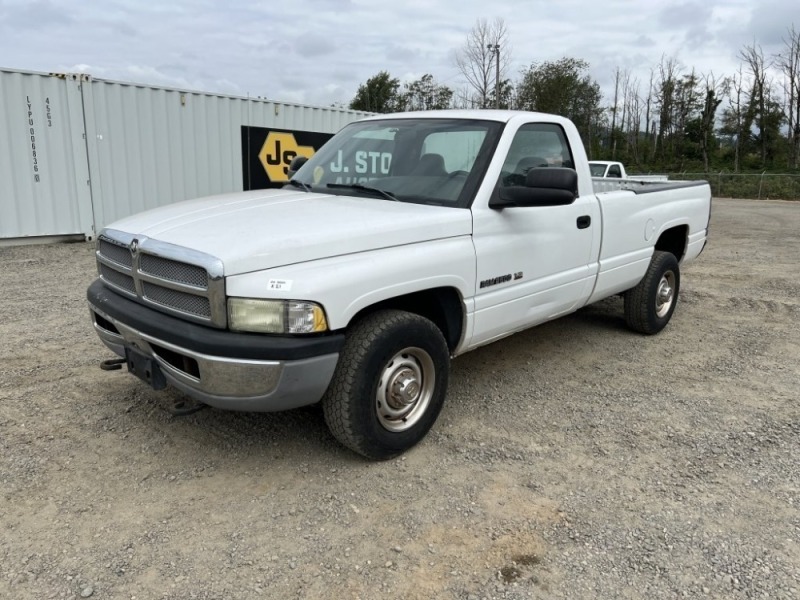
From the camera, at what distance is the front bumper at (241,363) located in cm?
271

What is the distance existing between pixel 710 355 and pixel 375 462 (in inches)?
133

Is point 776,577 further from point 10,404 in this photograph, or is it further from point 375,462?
point 10,404

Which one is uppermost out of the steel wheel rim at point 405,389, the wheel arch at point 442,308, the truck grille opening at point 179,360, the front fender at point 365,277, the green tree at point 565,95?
the green tree at point 565,95

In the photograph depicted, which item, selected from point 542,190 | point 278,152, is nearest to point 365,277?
point 542,190

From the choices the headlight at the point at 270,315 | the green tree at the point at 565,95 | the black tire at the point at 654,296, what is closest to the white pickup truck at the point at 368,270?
the headlight at the point at 270,315

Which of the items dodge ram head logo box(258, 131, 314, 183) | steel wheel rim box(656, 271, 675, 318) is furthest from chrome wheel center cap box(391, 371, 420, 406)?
dodge ram head logo box(258, 131, 314, 183)

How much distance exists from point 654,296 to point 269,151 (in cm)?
920

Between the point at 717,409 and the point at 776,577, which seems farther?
the point at 717,409

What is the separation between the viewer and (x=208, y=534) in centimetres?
272

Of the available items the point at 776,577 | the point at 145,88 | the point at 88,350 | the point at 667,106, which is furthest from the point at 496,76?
the point at 776,577

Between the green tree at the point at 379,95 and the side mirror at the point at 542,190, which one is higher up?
the green tree at the point at 379,95

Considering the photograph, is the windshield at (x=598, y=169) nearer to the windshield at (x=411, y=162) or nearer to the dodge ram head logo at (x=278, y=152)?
the dodge ram head logo at (x=278, y=152)

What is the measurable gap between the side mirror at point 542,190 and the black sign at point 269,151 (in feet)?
29.6

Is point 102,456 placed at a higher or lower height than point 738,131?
lower
